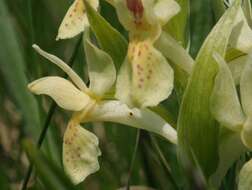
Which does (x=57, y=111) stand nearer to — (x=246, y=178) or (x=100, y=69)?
(x=100, y=69)

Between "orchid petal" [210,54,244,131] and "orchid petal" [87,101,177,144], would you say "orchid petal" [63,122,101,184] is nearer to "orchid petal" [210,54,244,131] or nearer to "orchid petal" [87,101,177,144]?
"orchid petal" [87,101,177,144]

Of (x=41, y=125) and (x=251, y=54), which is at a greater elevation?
(x=251, y=54)

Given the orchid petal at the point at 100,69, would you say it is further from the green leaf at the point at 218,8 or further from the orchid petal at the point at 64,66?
the green leaf at the point at 218,8

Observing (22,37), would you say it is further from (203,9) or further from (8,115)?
(203,9)

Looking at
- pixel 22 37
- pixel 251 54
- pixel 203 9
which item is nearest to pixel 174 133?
pixel 251 54

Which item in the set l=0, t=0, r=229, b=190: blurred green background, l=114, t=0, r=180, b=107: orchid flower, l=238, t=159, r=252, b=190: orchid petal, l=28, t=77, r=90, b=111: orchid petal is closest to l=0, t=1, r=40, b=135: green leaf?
l=0, t=0, r=229, b=190: blurred green background

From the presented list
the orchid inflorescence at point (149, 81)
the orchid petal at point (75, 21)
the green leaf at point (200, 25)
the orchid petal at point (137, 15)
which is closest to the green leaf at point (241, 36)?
the orchid inflorescence at point (149, 81)
